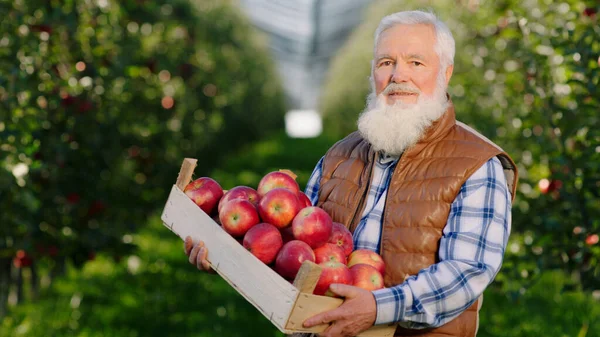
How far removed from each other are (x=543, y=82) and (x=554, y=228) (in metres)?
0.89

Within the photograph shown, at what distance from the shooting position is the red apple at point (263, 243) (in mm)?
2195

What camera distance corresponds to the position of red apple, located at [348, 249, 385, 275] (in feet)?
7.32

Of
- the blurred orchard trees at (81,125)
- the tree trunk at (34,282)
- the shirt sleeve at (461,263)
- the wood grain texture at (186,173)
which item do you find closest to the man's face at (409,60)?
the shirt sleeve at (461,263)

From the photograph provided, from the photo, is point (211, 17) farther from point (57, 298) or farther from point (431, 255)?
point (431, 255)

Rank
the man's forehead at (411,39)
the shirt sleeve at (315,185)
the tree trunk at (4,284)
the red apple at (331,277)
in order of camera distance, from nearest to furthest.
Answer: the red apple at (331,277) → the man's forehead at (411,39) → the shirt sleeve at (315,185) → the tree trunk at (4,284)

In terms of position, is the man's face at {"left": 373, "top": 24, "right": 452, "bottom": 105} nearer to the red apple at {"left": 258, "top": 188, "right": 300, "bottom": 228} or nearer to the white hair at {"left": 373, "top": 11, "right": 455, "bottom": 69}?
the white hair at {"left": 373, "top": 11, "right": 455, "bottom": 69}

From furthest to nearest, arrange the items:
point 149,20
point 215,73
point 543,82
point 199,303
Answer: point 215,73, point 149,20, point 199,303, point 543,82

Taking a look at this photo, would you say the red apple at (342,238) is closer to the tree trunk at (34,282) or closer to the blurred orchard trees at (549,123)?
the blurred orchard trees at (549,123)

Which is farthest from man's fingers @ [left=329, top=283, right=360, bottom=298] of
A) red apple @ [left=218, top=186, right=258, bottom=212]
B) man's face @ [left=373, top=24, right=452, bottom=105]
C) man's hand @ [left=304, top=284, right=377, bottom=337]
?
man's face @ [left=373, top=24, right=452, bottom=105]

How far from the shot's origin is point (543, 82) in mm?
4230

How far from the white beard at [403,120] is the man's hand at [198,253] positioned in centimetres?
68

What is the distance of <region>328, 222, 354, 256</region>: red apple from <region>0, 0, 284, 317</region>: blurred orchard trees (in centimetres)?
222

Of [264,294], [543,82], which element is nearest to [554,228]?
[543,82]

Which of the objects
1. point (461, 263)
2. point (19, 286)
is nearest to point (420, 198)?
point (461, 263)
